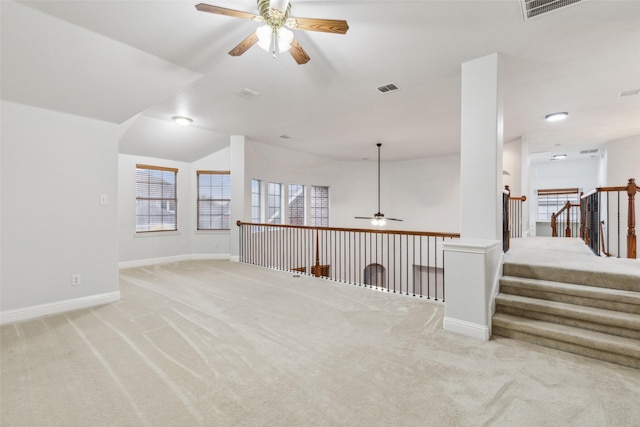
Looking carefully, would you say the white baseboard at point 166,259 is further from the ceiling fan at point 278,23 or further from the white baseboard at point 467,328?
the ceiling fan at point 278,23

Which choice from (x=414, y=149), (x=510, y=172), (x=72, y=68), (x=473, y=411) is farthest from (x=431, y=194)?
(x=72, y=68)

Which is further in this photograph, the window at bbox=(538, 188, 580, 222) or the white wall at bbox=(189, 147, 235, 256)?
the window at bbox=(538, 188, 580, 222)

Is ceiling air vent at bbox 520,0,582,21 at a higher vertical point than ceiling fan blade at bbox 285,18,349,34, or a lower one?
higher

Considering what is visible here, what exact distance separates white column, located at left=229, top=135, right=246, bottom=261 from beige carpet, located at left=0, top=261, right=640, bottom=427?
3.22 meters

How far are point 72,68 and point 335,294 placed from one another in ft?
13.8

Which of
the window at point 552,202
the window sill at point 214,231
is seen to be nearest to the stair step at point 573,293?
the window sill at point 214,231

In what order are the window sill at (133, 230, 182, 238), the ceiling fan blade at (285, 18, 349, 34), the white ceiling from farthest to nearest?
the window sill at (133, 230, 182, 238) < the white ceiling < the ceiling fan blade at (285, 18, 349, 34)

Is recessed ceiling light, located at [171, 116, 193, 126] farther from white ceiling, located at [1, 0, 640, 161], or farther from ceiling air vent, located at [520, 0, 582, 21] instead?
ceiling air vent, located at [520, 0, 582, 21]

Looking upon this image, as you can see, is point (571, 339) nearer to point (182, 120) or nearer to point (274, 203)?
point (182, 120)

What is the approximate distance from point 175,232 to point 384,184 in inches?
268

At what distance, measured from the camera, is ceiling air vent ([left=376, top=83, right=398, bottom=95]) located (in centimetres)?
389

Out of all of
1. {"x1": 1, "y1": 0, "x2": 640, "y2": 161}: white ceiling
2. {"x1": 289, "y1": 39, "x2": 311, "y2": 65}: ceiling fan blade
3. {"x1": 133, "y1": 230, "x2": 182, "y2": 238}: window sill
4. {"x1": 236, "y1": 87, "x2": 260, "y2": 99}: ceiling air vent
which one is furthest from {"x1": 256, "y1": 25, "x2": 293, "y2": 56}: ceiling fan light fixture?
{"x1": 133, "y1": 230, "x2": 182, "y2": 238}: window sill

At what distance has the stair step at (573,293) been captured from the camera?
A: 2684 millimetres

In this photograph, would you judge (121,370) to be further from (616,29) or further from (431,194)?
(431,194)
